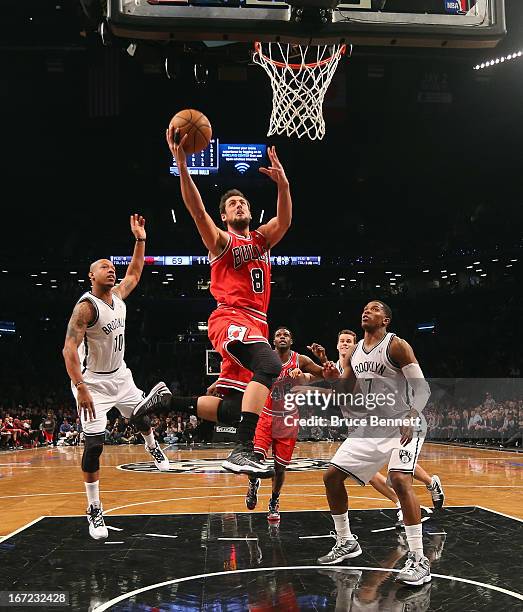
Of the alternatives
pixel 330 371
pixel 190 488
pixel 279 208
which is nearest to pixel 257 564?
pixel 330 371

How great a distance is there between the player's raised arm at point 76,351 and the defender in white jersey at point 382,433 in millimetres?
2032

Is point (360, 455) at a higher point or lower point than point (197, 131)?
lower

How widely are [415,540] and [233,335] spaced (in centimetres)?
202

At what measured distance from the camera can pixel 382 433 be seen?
5.16 meters

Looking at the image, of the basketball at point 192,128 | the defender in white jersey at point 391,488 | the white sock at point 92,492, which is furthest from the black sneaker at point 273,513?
the basketball at point 192,128

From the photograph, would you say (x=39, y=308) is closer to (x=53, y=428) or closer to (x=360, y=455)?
(x=53, y=428)

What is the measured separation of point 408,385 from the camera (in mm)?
5145

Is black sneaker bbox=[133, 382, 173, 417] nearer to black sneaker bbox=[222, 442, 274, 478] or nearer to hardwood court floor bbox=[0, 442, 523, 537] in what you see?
black sneaker bbox=[222, 442, 274, 478]

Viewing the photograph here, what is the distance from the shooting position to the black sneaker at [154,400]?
5.03 meters

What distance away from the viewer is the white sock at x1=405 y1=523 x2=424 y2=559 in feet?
15.3

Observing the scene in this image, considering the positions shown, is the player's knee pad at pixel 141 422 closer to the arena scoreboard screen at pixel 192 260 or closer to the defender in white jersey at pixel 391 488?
the defender in white jersey at pixel 391 488

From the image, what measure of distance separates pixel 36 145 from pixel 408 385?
67.0 feet

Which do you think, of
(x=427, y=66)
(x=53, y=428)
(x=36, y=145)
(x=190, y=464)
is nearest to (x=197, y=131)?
(x=190, y=464)

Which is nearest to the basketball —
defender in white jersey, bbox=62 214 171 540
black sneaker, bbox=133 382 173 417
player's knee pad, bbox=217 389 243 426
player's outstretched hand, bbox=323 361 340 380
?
defender in white jersey, bbox=62 214 171 540
